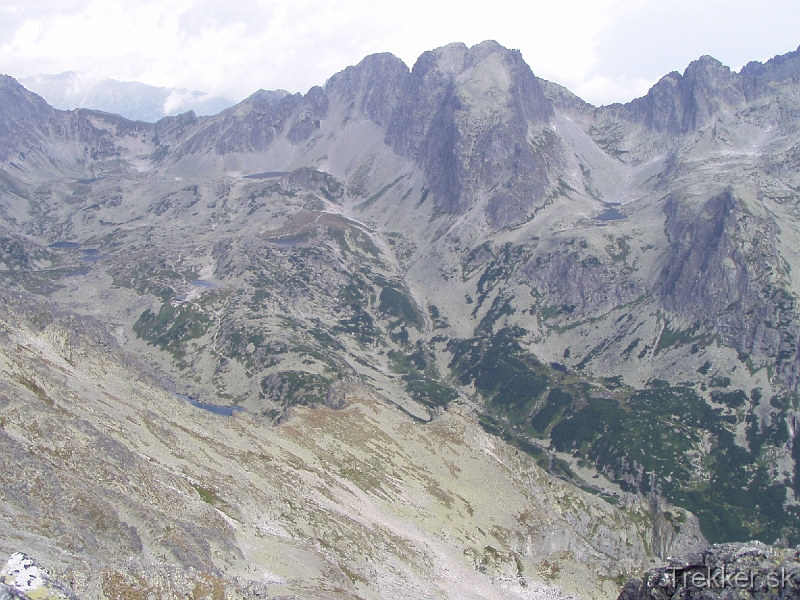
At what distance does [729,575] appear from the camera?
38.8 metres

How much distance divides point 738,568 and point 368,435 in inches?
3556

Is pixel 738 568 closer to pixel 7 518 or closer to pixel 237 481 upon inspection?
pixel 7 518

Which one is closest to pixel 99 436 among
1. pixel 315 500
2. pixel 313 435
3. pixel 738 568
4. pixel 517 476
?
pixel 315 500

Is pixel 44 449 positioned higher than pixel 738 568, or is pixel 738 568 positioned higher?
pixel 738 568

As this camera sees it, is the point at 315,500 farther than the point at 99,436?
Yes

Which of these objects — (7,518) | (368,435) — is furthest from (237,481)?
(368,435)

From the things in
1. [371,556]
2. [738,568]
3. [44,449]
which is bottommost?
[371,556]

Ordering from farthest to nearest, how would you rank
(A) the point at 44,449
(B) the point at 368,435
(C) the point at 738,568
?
(B) the point at 368,435 → (A) the point at 44,449 → (C) the point at 738,568

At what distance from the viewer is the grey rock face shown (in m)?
37.0

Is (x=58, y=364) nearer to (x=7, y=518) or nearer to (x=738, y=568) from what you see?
(x=7, y=518)

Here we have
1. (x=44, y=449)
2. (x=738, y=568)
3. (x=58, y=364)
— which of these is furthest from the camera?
(x=58, y=364)

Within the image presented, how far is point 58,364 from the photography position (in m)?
96.3

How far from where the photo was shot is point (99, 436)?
67.4 m

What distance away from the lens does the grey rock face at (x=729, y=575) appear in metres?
37.0
